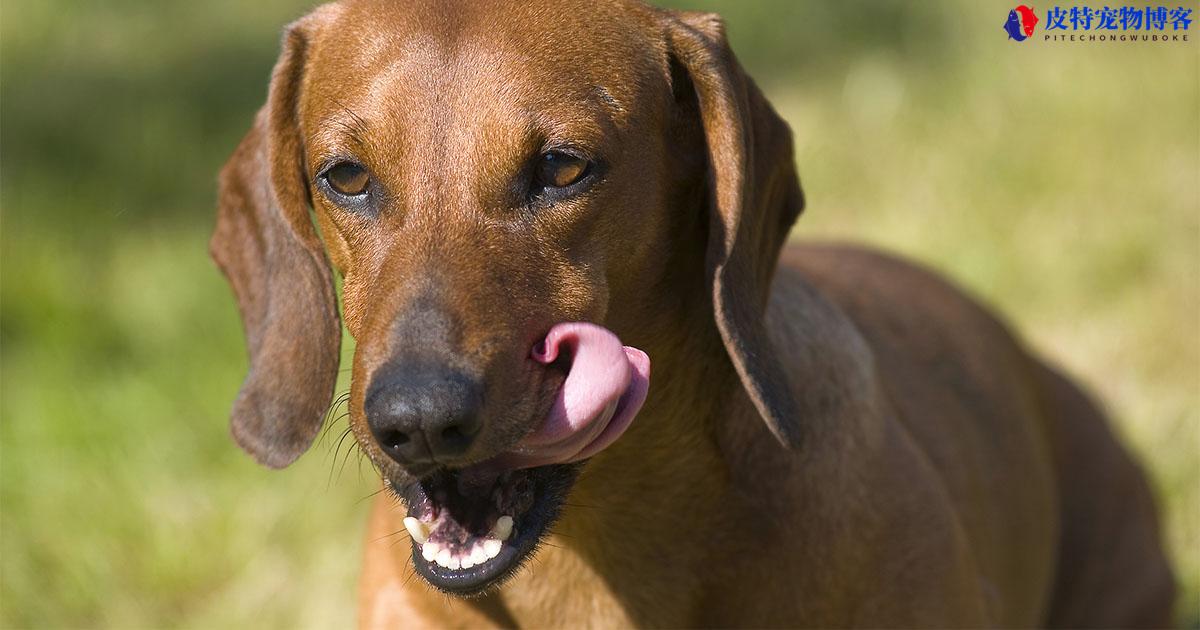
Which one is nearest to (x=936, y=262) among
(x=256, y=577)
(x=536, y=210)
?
(x=256, y=577)

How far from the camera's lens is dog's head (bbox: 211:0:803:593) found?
9.51ft

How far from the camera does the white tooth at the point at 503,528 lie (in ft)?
10.2

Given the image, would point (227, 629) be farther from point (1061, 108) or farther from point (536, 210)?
point (1061, 108)

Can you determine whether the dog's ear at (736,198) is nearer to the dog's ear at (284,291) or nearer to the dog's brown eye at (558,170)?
the dog's brown eye at (558,170)

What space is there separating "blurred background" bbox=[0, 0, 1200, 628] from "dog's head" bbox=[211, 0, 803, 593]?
213 centimetres

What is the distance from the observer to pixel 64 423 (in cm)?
627

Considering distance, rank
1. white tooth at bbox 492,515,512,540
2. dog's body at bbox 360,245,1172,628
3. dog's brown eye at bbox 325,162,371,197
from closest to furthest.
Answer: white tooth at bbox 492,515,512,540
dog's brown eye at bbox 325,162,371,197
dog's body at bbox 360,245,1172,628

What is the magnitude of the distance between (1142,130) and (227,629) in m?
5.04

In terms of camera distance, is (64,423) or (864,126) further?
(864,126)

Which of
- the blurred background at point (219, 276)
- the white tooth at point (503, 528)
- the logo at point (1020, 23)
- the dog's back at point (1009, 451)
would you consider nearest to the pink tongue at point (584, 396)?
the white tooth at point (503, 528)

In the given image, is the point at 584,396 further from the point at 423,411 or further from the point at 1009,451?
the point at 1009,451

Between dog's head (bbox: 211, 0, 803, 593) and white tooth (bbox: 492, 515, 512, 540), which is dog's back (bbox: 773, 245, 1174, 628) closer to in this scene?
dog's head (bbox: 211, 0, 803, 593)

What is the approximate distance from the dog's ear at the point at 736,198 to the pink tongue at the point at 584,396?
0.37m

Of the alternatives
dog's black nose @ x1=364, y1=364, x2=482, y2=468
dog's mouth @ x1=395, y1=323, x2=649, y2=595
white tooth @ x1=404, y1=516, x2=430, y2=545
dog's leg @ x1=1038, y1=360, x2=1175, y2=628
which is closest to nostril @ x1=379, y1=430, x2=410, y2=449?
dog's black nose @ x1=364, y1=364, x2=482, y2=468
